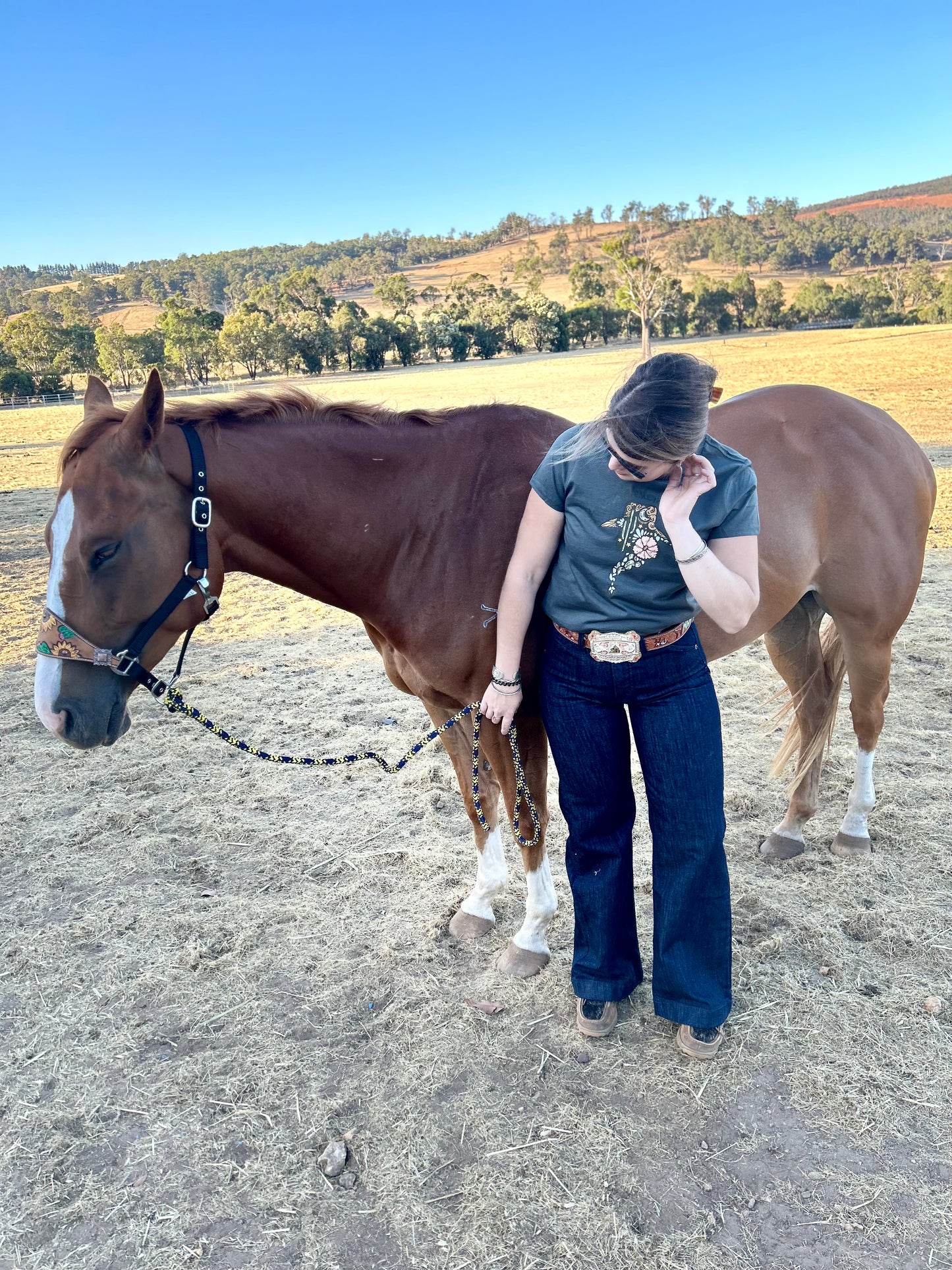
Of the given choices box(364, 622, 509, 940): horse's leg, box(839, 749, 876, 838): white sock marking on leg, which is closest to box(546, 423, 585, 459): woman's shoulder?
box(364, 622, 509, 940): horse's leg

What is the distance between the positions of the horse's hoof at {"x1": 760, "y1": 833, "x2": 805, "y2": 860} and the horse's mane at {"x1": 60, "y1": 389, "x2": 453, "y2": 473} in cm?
242

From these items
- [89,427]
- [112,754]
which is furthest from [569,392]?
[89,427]

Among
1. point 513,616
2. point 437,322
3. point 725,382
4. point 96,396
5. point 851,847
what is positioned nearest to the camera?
point 513,616

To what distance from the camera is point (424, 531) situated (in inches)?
98.8

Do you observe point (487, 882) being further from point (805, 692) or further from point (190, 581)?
point (805, 692)

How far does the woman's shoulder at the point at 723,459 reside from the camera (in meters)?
1.98

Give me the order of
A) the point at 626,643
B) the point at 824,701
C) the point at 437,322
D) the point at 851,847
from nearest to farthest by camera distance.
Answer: the point at 626,643 < the point at 851,847 < the point at 824,701 < the point at 437,322

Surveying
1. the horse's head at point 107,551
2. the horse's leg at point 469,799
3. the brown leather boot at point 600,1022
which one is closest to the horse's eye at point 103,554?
the horse's head at point 107,551

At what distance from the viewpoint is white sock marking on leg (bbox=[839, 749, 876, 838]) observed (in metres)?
3.44

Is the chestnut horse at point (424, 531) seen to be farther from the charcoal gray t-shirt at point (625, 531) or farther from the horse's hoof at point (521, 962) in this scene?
the charcoal gray t-shirt at point (625, 531)

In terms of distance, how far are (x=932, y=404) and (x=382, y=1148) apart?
706 inches

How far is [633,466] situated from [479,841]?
5.84ft

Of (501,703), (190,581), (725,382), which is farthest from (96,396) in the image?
(725,382)

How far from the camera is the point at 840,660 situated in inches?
142
